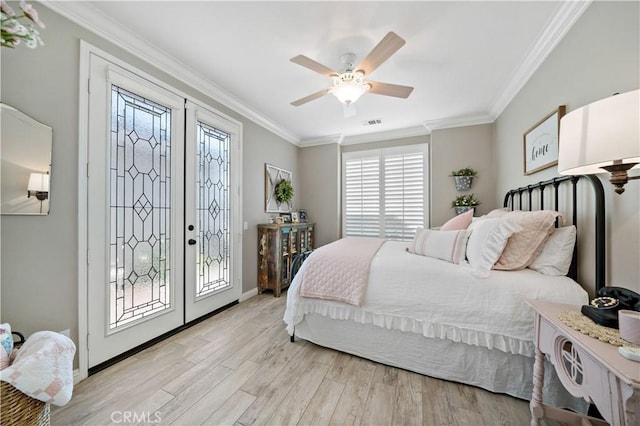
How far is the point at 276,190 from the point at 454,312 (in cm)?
311

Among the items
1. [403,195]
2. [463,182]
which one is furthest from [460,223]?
[403,195]

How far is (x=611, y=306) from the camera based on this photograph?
0.98m

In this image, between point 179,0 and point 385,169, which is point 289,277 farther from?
point 179,0

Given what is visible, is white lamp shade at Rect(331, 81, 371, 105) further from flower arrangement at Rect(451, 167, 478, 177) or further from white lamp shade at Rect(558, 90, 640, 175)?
flower arrangement at Rect(451, 167, 478, 177)

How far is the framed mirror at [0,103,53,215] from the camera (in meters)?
1.38

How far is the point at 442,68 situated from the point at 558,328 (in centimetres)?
239

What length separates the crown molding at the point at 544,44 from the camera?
1.61m

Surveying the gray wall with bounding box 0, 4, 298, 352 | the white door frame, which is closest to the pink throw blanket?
the white door frame

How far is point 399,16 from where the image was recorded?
1.76m

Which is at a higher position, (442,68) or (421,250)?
(442,68)

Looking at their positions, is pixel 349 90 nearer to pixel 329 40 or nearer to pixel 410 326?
pixel 329 40

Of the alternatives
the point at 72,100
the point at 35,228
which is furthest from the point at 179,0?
the point at 35,228

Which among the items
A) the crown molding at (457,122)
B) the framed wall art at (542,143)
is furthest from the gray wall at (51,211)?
the crown molding at (457,122)

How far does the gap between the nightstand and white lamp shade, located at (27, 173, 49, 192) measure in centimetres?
287
